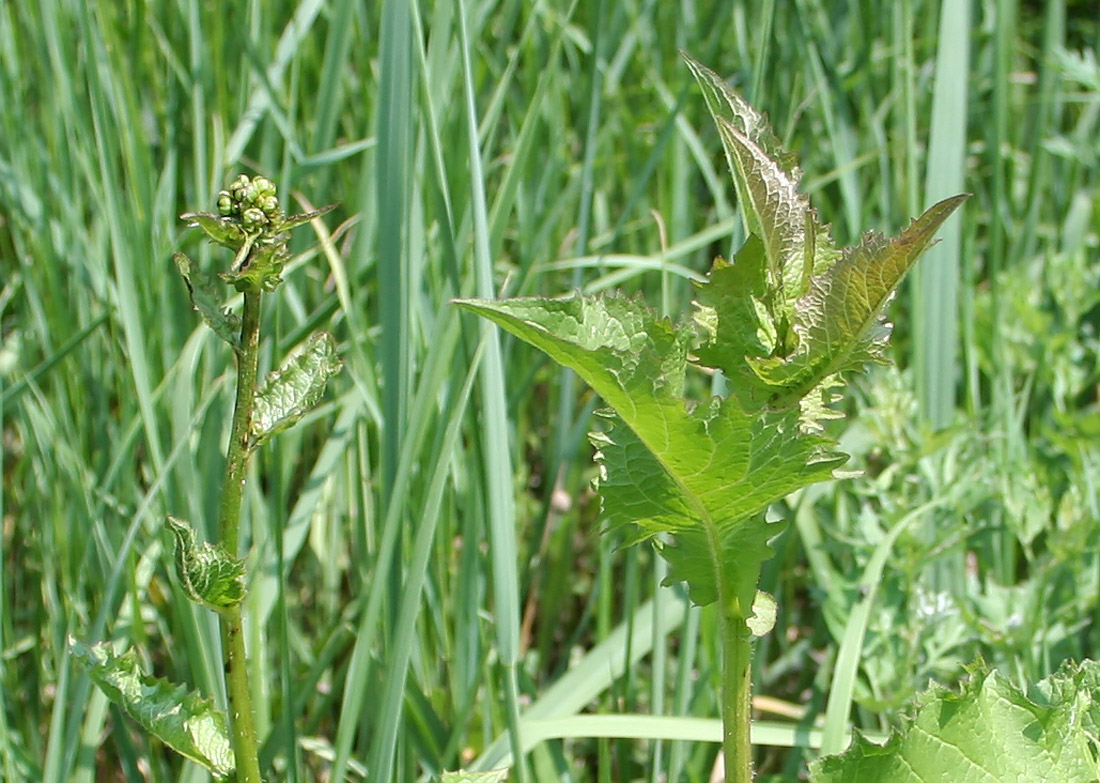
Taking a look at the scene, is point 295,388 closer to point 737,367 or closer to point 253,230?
point 253,230

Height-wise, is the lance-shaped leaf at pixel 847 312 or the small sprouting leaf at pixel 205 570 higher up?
the lance-shaped leaf at pixel 847 312

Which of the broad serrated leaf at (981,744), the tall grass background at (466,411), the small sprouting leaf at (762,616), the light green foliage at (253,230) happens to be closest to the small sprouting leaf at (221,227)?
the light green foliage at (253,230)

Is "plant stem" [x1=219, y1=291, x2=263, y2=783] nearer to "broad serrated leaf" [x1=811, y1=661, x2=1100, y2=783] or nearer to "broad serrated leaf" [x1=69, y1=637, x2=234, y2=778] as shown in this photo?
"broad serrated leaf" [x1=69, y1=637, x2=234, y2=778]

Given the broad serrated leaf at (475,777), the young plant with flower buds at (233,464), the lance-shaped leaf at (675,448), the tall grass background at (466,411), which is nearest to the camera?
the lance-shaped leaf at (675,448)

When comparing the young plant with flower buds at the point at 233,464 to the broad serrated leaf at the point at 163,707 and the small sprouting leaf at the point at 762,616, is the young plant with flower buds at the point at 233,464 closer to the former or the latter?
the broad serrated leaf at the point at 163,707

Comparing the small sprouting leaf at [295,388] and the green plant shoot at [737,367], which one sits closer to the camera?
the green plant shoot at [737,367]

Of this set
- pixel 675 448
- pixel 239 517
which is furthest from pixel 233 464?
pixel 675 448
